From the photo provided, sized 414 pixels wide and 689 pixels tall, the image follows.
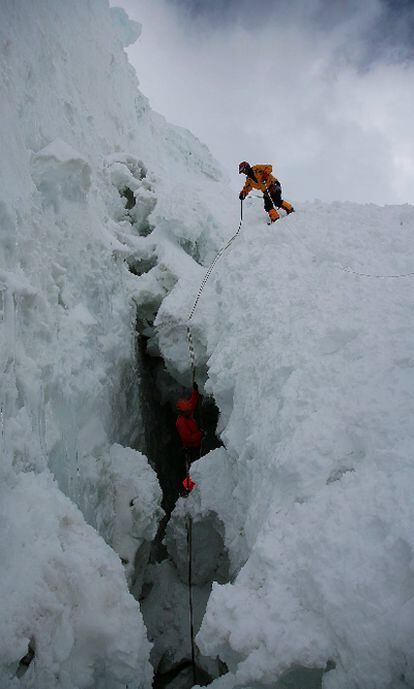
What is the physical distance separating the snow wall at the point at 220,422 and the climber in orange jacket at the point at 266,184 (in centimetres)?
52

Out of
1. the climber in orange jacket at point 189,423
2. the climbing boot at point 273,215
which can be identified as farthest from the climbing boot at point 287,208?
the climber in orange jacket at point 189,423

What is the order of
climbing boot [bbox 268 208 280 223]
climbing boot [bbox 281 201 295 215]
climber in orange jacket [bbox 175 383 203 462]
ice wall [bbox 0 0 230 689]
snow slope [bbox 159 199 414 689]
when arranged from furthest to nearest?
1. climbing boot [bbox 281 201 295 215]
2. climbing boot [bbox 268 208 280 223]
3. climber in orange jacket [bbox 175 383 203 462]
4. ice wall [bbox 0 0 230 689]
5. snow slope [bbox 159 199 414 689]

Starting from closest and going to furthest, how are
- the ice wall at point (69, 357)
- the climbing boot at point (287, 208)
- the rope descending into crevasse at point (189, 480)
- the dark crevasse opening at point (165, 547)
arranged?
the ice wall at point (69, 357) < the rope descending into crevasse at point (189, 480) < the dark crevasse opening at point (165, 547) < the climbing boot at point (287, 208)

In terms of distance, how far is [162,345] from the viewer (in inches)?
313

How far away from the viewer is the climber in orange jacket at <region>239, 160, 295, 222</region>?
27.6 ft

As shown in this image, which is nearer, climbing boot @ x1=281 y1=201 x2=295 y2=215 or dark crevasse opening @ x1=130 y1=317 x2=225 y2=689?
dark crevasse opening @ x1=130 y1=317 x2=225 y2=689

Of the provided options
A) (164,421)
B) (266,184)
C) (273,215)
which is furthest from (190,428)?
(266,184)

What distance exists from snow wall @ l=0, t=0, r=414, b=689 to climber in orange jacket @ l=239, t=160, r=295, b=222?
0.52m

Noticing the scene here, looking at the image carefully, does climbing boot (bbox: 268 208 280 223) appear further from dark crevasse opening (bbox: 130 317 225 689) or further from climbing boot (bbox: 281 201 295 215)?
dark crevasse opening (bbox: 130 317 225 689)

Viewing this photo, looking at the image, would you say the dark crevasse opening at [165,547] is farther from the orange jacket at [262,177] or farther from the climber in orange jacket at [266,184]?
the orange jacket at [262,177]

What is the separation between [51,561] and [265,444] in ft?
7.23

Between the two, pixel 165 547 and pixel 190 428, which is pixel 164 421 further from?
pixel 165 547

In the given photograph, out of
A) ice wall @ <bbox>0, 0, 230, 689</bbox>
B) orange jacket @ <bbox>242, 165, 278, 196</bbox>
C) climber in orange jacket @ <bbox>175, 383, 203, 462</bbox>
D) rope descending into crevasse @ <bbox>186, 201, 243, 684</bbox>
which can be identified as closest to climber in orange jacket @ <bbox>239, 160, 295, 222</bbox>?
orange jacket @ <bbox>242, 165, 278, 196</bbox>

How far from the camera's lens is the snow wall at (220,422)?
273cm
